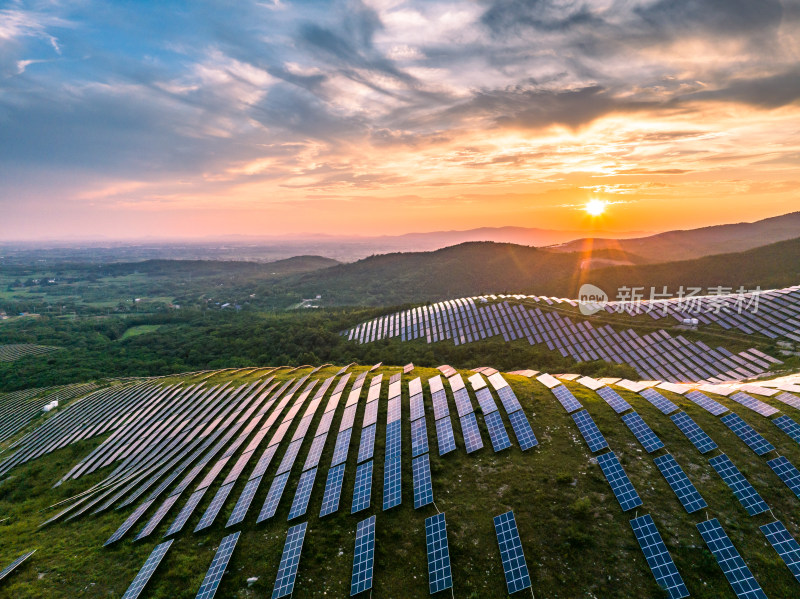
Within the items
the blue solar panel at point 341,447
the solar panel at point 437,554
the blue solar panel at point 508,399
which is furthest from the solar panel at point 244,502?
the blue solar panel at point 508,399

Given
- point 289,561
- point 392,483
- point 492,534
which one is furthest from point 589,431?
point 289,561

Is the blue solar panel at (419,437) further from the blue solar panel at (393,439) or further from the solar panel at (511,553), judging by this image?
the solar panel at (511,553)

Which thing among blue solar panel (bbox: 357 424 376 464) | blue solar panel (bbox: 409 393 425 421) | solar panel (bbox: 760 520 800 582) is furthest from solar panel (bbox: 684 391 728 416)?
blue solar panel (bbox: 357 424 376 464)

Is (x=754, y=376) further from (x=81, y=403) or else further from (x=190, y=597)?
(x=81, y=403)

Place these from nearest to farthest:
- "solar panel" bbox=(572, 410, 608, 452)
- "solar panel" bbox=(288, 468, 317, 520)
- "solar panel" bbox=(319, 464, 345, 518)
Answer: "solar panel" bbox=(319, 464, 345, 518) → "solar panel" bbox=(288, 468, 317, 520) → "solar panel" bbox=(572, 410, 608, 452)

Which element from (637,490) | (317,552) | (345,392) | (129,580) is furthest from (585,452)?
(129,580)

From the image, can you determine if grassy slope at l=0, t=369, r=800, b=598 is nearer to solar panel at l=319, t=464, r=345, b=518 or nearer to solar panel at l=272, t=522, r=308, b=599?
solar panel at l=272, t=522, r=308, b=599

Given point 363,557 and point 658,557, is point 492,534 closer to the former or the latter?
point 363,557
